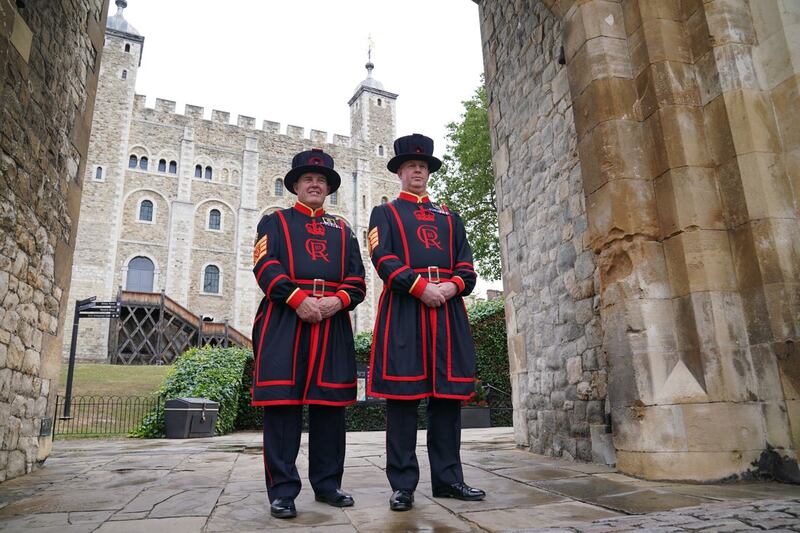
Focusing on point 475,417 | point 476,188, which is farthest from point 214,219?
point 475,417

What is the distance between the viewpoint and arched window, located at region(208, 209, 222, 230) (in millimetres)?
31381

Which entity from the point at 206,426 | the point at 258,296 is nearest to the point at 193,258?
the point at 258,296

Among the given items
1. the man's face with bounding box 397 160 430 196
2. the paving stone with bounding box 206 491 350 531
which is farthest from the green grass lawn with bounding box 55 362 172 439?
the man's face with bounding box 397 160 430 196

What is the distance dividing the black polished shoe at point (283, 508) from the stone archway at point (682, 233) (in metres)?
2.23

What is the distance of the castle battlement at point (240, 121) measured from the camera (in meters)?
30.9

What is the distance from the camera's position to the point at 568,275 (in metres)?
4.71

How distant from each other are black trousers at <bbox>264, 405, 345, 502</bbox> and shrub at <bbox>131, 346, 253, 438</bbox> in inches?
275

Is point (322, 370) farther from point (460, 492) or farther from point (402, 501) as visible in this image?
point (460, 492)

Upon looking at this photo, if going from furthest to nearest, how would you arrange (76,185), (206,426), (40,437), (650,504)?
(206,426) < (76,185) < (40,437) < (650,504)

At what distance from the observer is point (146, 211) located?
97.7 ft

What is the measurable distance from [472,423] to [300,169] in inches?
322

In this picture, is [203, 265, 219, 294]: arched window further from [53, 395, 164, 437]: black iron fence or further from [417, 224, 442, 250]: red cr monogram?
[417, 224, 442, 250]: red cr monogram

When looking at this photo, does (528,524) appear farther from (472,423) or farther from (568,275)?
(472,423)

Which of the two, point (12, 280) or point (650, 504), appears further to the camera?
point (12, 280)
